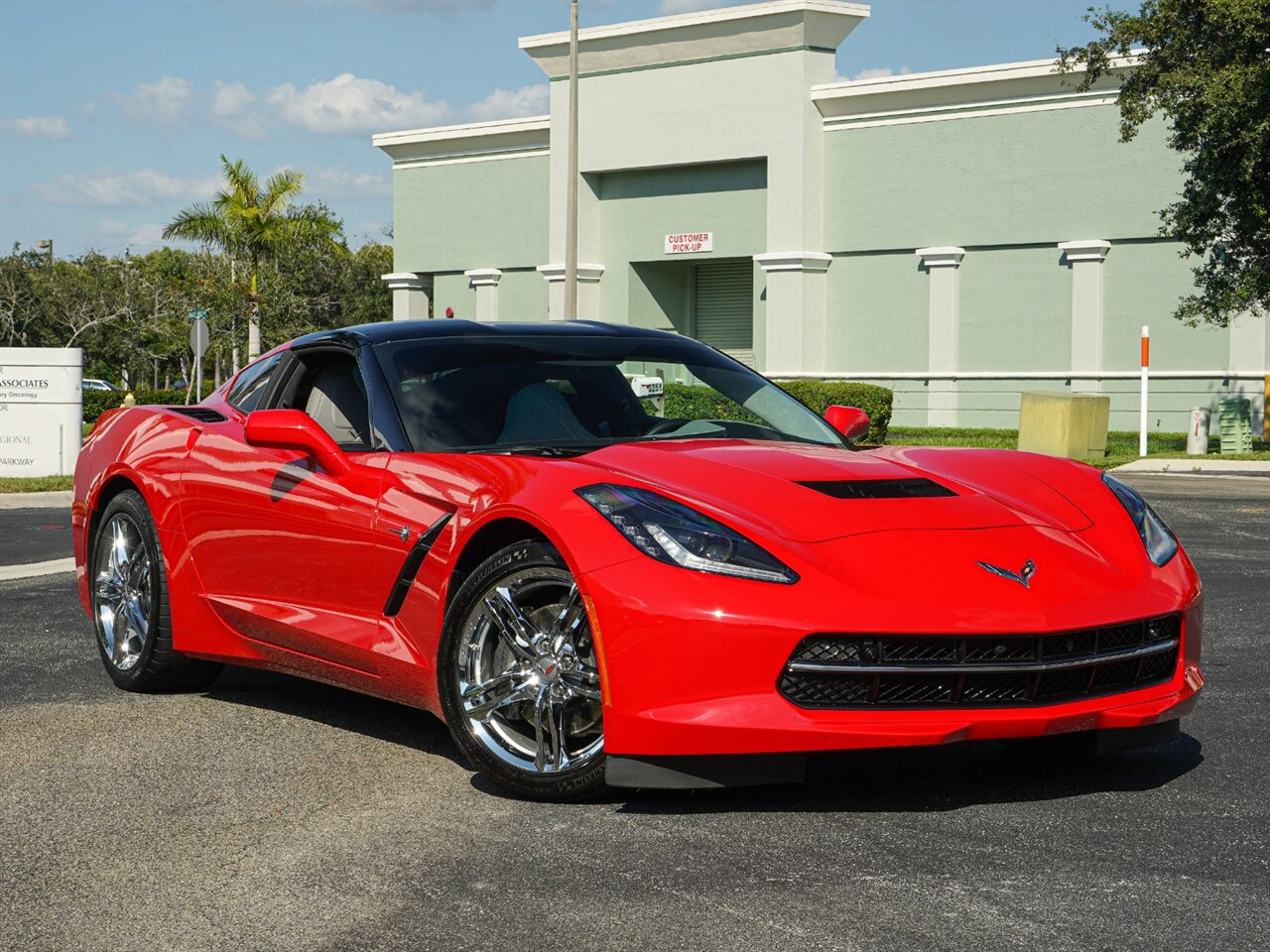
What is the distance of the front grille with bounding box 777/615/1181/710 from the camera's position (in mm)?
4332

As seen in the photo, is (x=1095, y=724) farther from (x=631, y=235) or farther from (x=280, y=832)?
(x=631, y=235)

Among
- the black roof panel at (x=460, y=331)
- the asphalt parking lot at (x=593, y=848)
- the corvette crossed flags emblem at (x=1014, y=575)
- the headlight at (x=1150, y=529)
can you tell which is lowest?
the asphalt parking lot at (x=593, y=848)

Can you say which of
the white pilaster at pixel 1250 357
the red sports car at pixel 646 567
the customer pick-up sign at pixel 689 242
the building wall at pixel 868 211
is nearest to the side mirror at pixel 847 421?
the red sports car at pixel 646 567

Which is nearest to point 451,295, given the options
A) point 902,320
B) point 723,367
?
point 902,320

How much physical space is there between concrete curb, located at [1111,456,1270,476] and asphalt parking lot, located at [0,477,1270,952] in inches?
725

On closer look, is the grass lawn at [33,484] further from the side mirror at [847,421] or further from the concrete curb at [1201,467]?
the side mirror at [847,421]

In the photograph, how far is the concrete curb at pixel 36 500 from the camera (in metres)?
17.6

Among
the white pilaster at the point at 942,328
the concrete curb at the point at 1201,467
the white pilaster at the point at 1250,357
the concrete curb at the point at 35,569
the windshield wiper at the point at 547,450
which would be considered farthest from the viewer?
the white pilaster at the point at 942,328

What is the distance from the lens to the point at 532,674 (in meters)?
4.74

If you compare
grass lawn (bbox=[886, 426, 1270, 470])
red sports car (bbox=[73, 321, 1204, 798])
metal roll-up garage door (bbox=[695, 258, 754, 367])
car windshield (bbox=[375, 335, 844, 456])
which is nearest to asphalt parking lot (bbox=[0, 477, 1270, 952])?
red sports car (bbox=[73, 321, 1204, 798])

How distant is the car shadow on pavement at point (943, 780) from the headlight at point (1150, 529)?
64 centimetres

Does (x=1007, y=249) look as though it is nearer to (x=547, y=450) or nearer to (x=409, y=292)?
(x=409, y=292)

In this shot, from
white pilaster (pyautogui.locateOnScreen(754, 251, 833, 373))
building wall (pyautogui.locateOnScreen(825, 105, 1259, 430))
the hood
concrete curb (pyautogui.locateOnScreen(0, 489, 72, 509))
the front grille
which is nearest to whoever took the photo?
the front grille

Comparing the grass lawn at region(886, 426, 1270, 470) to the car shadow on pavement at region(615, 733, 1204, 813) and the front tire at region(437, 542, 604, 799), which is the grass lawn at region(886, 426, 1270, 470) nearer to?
the car shadow on pavement at region(615, 733, 1204, 813)
